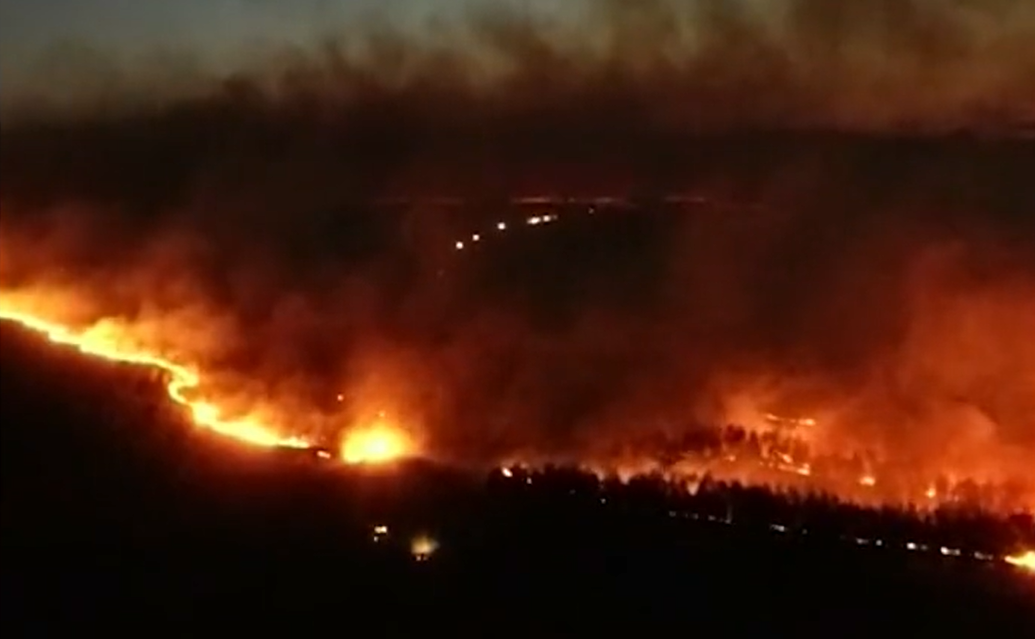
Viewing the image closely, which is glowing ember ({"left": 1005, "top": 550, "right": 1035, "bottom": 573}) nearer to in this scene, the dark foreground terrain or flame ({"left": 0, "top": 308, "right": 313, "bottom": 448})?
the dark foreground terrain

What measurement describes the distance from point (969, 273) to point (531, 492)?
11.4 metres

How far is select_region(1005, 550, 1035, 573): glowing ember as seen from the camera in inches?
814

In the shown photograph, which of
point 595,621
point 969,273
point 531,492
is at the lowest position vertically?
point 595,621

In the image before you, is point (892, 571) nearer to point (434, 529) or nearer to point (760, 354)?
point (434, 529)

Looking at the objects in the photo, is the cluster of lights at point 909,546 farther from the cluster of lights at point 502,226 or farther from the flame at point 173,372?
the cluster of lights at point 502,226

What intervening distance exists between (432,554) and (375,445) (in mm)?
6123

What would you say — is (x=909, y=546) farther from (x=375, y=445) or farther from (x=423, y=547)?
(x=375, y=445)

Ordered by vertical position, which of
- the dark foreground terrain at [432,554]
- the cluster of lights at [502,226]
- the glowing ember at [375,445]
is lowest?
the dark foreground terrain at [432,554]

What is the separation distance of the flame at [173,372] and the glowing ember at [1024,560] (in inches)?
366

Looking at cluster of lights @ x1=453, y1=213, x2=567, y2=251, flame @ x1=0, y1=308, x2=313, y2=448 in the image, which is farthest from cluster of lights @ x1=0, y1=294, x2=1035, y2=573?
cluster of lights @ x1=453, y1=213, x2=567, y2=251

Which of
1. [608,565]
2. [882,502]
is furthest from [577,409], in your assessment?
[608,565]

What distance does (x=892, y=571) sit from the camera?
66.9ft

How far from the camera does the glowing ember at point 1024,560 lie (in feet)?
67.9

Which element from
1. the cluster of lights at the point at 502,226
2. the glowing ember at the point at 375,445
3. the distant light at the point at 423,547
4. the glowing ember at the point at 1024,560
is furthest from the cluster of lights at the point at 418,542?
the cluster of lights at the point at 502,226
